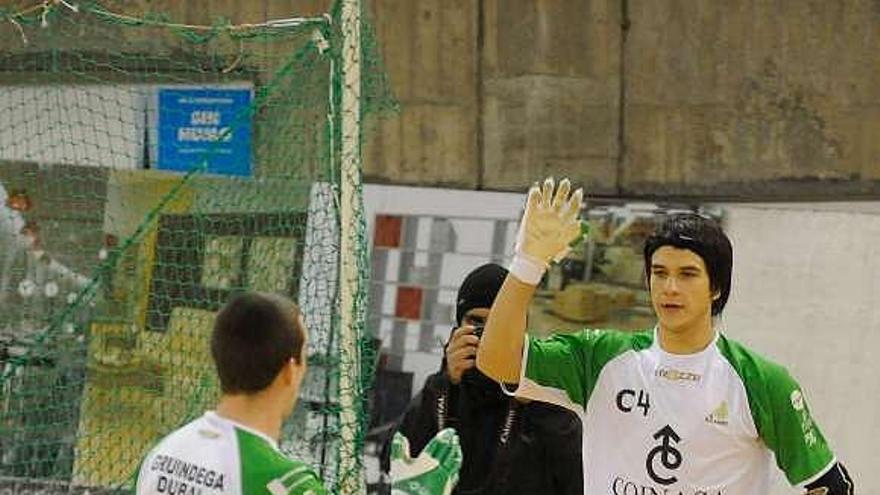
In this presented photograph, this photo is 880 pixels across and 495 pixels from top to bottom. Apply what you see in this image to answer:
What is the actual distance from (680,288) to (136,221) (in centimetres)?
545

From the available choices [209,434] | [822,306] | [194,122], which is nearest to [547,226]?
[209,434]

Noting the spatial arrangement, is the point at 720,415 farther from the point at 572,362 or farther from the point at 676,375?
the point at 572,362

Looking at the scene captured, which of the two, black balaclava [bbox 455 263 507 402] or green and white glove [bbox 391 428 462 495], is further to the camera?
black balaclava [bbox 455 263 507 402]

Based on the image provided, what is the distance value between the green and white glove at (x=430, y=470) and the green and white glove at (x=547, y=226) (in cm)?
52

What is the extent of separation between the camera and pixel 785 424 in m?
4.24

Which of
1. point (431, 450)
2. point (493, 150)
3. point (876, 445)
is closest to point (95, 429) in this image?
point (493, 150)

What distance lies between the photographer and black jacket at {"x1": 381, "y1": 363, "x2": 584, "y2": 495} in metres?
4.95

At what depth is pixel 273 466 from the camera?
3.40m

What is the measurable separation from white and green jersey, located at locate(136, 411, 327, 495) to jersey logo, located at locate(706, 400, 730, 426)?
1.29m

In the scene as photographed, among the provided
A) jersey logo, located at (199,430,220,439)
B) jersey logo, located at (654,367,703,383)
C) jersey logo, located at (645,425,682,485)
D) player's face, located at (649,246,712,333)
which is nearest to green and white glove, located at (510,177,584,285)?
player's face, located at (649,246,712,333)

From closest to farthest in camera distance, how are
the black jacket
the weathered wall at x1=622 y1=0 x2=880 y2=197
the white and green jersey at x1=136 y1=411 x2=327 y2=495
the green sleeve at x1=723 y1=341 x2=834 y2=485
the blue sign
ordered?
the white and green jersey at x1=136 y1=411 x2=327 y2=495 < the green sleeve at x1=723 y1=341 x2=834 y2=485 < the black jacket < the weathered wall at x1=622 y1=0 x2=880 y2=197 < the blue sign

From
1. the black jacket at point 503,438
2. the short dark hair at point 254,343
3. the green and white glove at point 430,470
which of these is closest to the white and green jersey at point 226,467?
the short dark hair at point 254,343

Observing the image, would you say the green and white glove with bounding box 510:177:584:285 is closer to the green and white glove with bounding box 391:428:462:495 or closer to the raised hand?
the green and white glove with bounding box 391:428:462:495

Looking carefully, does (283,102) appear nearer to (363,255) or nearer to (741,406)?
(363,255)
